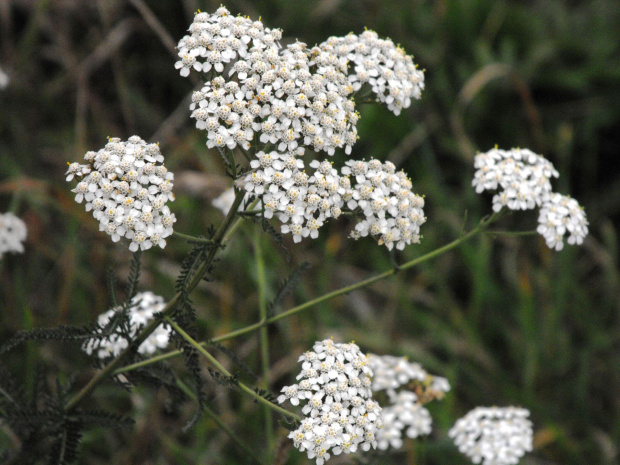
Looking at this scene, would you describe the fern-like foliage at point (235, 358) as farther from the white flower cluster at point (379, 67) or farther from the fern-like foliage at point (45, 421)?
the white flower cluster at point (379, 67)

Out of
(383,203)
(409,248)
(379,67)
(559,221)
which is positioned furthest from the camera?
(409,248)

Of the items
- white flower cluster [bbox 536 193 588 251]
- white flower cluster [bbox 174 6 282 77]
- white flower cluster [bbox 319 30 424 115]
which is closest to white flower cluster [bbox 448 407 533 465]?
white flower cluster [bbox 536 193 588 251]

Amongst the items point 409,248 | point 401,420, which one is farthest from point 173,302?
point 409,248

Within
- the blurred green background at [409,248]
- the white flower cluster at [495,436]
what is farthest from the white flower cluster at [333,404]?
the blurred green background at [409,248]

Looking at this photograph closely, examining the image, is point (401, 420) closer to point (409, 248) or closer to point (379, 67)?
point (379, 67)

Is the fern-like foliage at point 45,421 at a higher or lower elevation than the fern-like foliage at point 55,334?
lower

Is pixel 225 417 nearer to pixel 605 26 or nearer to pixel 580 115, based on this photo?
pixel 580 115
